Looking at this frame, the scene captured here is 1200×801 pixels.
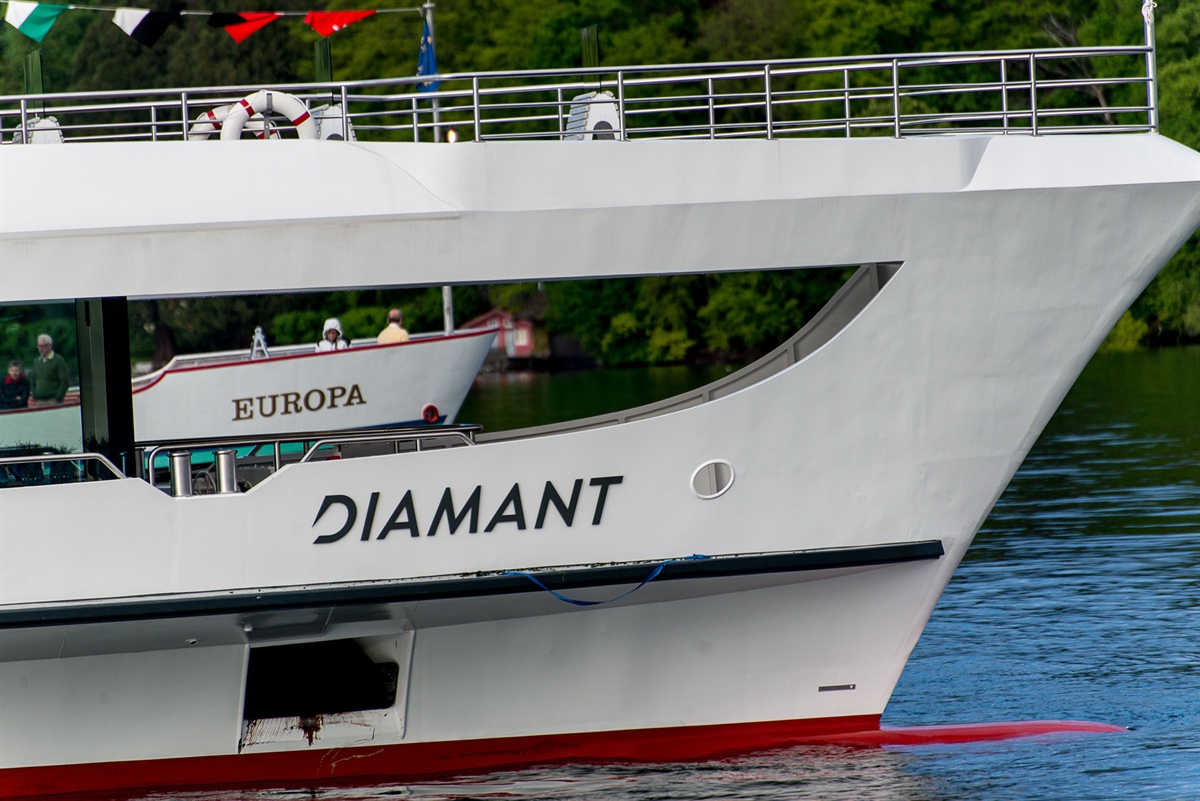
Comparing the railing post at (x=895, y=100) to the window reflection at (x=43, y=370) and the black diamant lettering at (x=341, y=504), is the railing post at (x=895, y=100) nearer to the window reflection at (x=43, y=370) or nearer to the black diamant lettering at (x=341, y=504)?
the black diamant lettering at (x=341, y=504)

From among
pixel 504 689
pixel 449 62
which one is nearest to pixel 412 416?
pixel 504 689

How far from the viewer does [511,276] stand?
7.25 meters

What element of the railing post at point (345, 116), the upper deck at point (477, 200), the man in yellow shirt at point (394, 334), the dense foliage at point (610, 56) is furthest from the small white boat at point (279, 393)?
the dense foliage at point (610, 56)

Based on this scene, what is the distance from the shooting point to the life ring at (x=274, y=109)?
780 centimetres

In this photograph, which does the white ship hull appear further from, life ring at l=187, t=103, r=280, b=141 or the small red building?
the small red building

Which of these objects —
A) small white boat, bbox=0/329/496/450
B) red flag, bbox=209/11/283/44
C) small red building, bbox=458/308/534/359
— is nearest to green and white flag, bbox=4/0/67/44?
red flag, bbox=209/11/283/44

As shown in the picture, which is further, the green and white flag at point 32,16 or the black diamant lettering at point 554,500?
the green and white flag at point 32,16

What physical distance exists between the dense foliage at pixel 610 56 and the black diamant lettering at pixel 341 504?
42.3m

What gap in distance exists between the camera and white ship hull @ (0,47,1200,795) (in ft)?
23.4

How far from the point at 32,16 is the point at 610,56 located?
151 feet

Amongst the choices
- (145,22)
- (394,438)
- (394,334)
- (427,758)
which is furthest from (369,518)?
(394,334)

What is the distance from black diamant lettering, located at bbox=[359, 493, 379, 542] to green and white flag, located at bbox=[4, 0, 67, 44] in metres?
4.17

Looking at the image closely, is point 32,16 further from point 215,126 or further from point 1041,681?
point 1041,681

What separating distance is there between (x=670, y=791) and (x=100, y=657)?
9.71 ft
